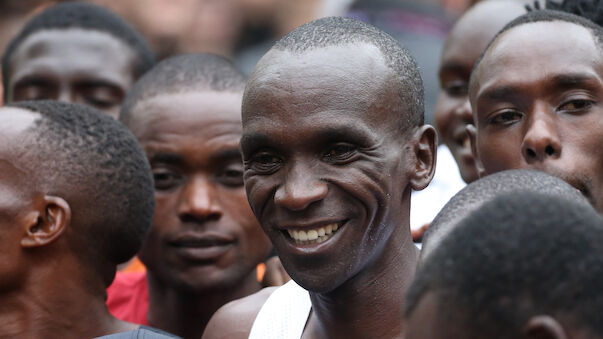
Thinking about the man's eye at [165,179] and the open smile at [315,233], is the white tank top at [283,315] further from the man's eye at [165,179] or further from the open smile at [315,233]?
the man's eye at [165,179]

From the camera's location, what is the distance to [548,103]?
324 cm

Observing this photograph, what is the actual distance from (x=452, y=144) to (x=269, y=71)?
6.07 ft

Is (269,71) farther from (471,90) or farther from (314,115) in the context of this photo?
(471,90)

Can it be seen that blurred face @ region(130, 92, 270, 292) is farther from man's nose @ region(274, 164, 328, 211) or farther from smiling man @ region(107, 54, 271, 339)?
man's nose @ region(274, 164, 328, 211)

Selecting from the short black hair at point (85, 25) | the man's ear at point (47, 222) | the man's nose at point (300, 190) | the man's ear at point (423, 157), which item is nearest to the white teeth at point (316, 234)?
the man's nose at point (300, 190)

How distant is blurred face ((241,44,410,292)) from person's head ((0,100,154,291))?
2.60 feet

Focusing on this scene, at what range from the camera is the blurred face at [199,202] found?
14.5ft

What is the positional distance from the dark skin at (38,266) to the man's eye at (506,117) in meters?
1.66

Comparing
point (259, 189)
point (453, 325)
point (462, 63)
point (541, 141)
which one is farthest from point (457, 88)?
point (453, 325)

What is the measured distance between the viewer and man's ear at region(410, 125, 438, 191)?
10.7ft

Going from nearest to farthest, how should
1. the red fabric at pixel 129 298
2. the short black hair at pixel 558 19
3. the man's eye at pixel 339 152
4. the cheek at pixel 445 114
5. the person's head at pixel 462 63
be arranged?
the man's eye at pixel 339 152 < the short black hair at pixel 558 19 < the person's head at pixel 462 63 < the cheek at pixel 445 114 < the red fabric at pixel 129 298

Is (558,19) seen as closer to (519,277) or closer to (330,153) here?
(330,153)

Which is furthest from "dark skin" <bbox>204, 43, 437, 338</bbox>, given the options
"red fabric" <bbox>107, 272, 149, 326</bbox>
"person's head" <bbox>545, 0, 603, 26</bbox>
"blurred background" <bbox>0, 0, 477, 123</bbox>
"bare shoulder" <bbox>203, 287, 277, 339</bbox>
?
"blurred background" <bbox>0, 0, 477, 123</bbox>

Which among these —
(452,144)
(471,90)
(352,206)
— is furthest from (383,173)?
(452,144)
